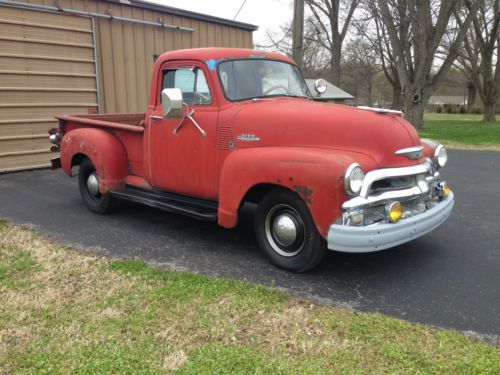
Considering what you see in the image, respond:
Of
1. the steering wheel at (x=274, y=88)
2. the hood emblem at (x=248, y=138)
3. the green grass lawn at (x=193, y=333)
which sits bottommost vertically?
the green grass lawn at (x=193, y=333)

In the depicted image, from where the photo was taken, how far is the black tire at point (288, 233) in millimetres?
3955

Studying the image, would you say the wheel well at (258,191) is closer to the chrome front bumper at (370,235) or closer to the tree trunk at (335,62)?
the chrome front bumper at (370,235)

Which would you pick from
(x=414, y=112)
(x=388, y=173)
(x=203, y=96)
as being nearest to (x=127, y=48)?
(x=203, y=96)

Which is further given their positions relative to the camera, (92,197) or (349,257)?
(92,197)

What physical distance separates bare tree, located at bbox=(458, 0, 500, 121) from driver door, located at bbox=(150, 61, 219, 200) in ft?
84.5

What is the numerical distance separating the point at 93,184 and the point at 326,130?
3.64 m

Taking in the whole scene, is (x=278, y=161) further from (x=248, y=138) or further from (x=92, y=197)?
(x=92, y=197)

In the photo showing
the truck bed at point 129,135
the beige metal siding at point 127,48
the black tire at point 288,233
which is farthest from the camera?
the beige metal siding at point 127,48

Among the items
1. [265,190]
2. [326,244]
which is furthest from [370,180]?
[265,190]

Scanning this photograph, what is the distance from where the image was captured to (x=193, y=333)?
125 inches

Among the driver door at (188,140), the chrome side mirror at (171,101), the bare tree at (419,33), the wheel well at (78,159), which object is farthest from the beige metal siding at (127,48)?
the bare tree at (419,33)

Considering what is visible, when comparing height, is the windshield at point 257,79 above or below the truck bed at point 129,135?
above

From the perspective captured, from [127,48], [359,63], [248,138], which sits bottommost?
[248,138]

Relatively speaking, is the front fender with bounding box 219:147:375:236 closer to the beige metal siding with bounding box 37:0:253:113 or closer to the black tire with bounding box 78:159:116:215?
the black tire with bounding box 78:159:116:215
